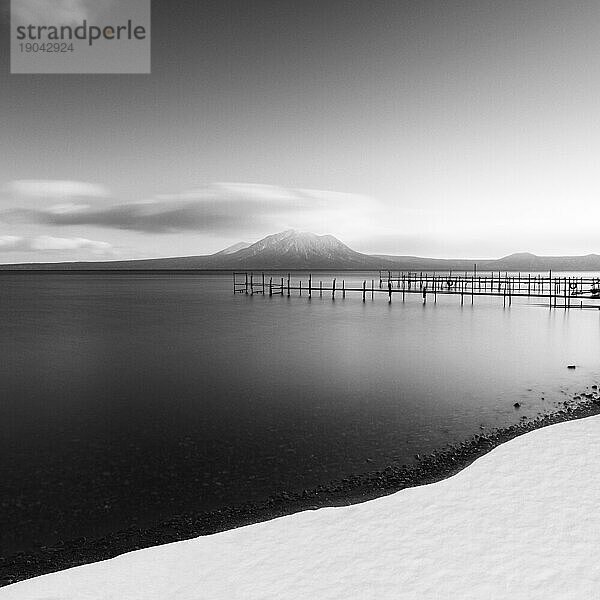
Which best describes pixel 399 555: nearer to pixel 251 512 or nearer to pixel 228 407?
pixel 251 512

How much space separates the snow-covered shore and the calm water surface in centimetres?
220

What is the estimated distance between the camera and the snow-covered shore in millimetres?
5953

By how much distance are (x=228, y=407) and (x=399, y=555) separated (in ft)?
35.8

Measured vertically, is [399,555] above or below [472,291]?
below

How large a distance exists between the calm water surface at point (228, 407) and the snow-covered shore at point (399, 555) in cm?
220

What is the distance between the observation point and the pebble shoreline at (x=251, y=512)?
7.77 m

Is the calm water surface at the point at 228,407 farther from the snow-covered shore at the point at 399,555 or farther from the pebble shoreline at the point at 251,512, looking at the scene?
the snow-covered shore at the point at 399,555

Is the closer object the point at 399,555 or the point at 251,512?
the point at 399,555

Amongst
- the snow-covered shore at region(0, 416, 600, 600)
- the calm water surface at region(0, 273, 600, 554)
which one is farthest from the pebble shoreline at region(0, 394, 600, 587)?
the snow-covered shore at region(0, 416, 600, 600)

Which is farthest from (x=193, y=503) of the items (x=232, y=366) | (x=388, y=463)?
(x=232, y=366)

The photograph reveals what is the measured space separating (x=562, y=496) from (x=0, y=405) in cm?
1760

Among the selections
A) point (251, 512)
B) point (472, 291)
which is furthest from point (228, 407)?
point (472, 291)


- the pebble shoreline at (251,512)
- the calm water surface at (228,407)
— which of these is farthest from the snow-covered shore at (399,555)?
the calm water surface at (228,407)

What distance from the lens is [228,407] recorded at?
1684 centimetres
